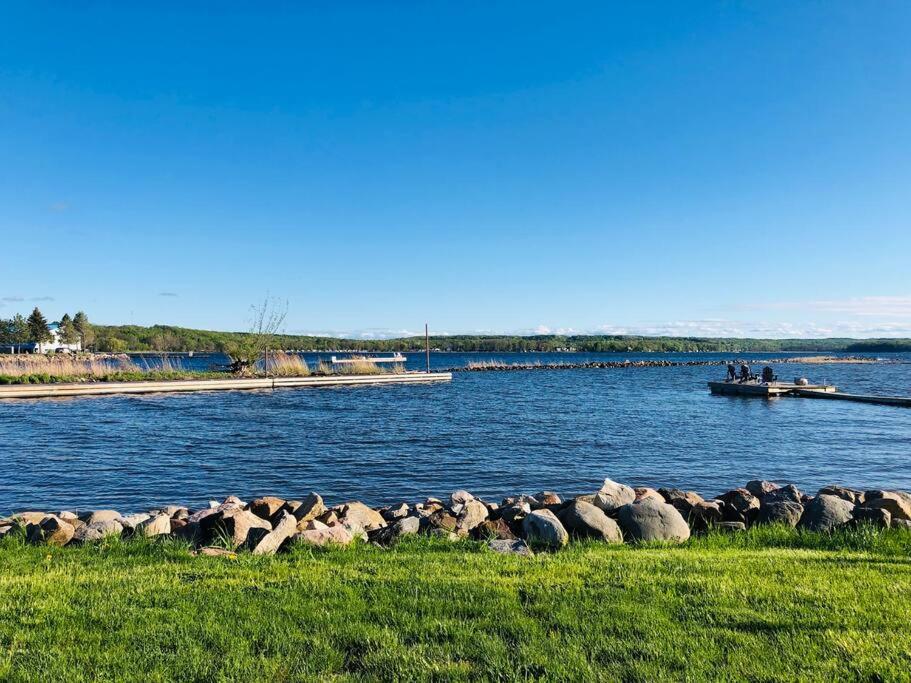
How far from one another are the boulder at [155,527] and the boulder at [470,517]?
139 inches

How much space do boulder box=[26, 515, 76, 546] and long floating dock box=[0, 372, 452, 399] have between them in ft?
98.6

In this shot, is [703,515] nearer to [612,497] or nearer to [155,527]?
[612,497]

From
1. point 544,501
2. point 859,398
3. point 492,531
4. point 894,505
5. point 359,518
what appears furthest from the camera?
point 859,398

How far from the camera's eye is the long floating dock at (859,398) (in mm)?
34188

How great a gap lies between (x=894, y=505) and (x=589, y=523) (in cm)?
436

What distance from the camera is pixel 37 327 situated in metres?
105

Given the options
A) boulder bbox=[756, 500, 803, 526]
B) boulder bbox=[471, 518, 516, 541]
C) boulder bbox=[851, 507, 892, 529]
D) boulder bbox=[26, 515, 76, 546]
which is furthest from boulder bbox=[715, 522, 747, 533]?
boulder bbox=[26, 515, 76, 546]

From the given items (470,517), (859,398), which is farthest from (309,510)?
(859,398)

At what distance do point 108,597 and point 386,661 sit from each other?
2.61 metres

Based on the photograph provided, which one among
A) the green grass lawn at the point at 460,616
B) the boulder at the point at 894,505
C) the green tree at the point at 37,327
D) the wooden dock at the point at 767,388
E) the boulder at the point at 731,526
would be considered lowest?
the wooden dock at the point at 767,388

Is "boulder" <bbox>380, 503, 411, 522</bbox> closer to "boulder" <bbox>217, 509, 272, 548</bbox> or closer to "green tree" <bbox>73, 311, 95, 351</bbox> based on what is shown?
"boulder" <bbox>217, 509, 272, 548</bbox>

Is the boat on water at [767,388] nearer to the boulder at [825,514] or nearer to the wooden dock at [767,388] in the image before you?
the wooden dock at [767,388]

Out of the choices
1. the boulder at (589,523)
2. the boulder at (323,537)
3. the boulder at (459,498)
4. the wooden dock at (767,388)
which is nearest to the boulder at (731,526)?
the boulder at (589,523)

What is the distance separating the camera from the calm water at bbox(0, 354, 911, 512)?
A: 1437 cm
